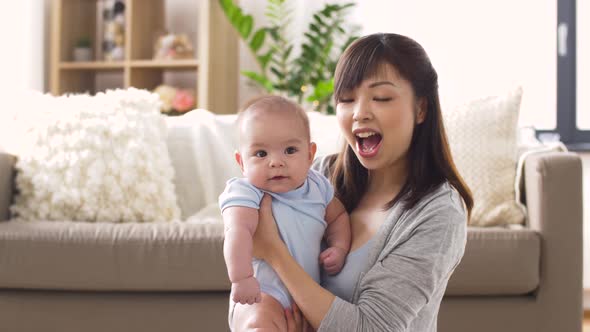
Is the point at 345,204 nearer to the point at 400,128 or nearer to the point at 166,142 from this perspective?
the point at 400,128

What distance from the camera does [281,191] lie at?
1.16m

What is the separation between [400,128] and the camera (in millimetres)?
1160

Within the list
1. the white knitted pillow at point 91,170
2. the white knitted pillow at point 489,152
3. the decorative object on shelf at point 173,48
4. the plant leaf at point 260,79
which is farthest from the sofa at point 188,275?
the decorative object on shelf at point 173,48

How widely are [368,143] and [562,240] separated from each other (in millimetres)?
1271

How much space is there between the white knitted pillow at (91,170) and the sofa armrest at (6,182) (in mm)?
27

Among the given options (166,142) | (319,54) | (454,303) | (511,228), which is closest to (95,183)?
(166,142)

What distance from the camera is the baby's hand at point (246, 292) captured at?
40.8 inches

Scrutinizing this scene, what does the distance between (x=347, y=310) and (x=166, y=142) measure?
68.7 inches

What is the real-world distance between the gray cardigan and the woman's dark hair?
51 millimetres

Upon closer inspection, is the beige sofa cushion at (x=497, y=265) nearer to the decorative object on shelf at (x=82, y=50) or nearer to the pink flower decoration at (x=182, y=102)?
the pink flower decoration at (x=182, y=102)

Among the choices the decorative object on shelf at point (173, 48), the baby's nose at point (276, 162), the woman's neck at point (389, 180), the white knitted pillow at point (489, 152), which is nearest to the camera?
the baby's nose at point (276, 162)

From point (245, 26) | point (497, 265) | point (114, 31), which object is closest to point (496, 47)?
point (245, 26)

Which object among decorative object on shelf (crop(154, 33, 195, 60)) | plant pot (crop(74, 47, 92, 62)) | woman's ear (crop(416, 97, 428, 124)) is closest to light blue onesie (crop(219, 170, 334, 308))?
woman's ear (crop(416, 97, 428, 124))

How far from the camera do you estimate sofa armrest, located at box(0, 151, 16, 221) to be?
7.66 feet
